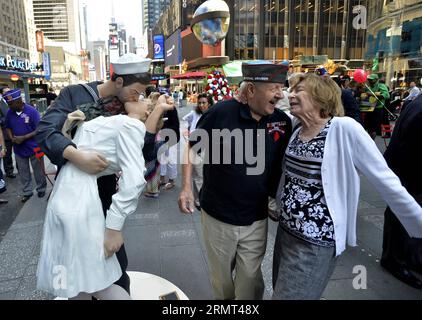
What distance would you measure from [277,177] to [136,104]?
1.14 meters

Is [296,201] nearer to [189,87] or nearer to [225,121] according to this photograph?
[225,121]

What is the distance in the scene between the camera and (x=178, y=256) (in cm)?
400

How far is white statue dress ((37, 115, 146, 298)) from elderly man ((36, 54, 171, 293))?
2.8 inches

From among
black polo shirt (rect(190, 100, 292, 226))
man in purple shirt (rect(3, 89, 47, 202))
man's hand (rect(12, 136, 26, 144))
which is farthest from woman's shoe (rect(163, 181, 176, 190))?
black polo shirt (rect(190, 100, 292, 226))

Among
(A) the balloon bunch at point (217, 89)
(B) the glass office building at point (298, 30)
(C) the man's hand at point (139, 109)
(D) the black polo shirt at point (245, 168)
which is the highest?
(B) the glass office building at point (298, 30)

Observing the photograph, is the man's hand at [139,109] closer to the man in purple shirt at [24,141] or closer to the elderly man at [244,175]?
the elderly man at [244,175]

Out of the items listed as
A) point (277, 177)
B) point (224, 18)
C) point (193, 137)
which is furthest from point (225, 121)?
point (224, 18)

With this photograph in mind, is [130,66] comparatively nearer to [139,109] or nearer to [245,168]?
[139,109]

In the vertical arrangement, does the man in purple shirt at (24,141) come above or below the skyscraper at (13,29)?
below

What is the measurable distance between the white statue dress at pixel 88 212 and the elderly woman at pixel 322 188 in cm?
97

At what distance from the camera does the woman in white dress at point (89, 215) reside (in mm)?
1760

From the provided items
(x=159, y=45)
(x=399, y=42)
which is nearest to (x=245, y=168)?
(x=399, y=42)

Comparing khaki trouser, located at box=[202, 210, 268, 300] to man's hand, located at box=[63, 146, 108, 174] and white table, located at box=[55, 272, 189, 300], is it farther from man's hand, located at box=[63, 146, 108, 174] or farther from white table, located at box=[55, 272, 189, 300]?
man's hand, located at box=[63, 146, 108, 174]

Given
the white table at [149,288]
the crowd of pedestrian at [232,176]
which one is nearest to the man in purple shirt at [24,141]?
the white table at [149,288]
